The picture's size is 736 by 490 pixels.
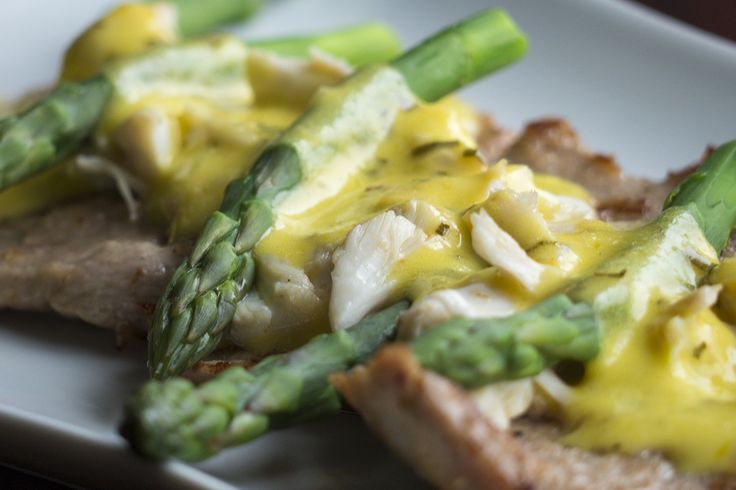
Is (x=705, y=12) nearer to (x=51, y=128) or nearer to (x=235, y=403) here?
(x=51, y=128)

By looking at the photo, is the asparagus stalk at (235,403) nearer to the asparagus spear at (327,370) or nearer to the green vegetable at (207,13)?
the asparagus spear at (327,370)

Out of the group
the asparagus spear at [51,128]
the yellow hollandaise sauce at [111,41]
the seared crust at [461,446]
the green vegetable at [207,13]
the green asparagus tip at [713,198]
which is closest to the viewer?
the seared crust at [461,446]

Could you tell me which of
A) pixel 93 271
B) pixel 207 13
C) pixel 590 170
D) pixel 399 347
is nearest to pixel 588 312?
pixel 399 347

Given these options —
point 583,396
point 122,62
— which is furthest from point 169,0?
point 583,396

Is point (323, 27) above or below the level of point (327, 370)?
below

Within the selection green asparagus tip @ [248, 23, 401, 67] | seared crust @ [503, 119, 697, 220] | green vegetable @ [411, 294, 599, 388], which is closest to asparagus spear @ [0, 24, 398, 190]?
green asparagus tip @ [248, 23, 401, 67]

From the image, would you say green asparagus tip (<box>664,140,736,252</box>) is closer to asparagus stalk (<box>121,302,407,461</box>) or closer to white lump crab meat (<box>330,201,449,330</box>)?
white lump crab meat (<box>330,201,449,330</box>)

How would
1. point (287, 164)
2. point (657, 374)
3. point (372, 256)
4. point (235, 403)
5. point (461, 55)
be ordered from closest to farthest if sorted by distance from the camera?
point (235, 403)
point (657, 374)
point (372, 256)
point (287, 164)
point (461, 55)

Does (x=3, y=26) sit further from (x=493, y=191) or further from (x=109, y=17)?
(x=493, y=191)

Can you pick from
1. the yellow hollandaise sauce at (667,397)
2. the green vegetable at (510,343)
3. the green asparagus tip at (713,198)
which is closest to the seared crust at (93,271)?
the green vegetable at (510,343)
